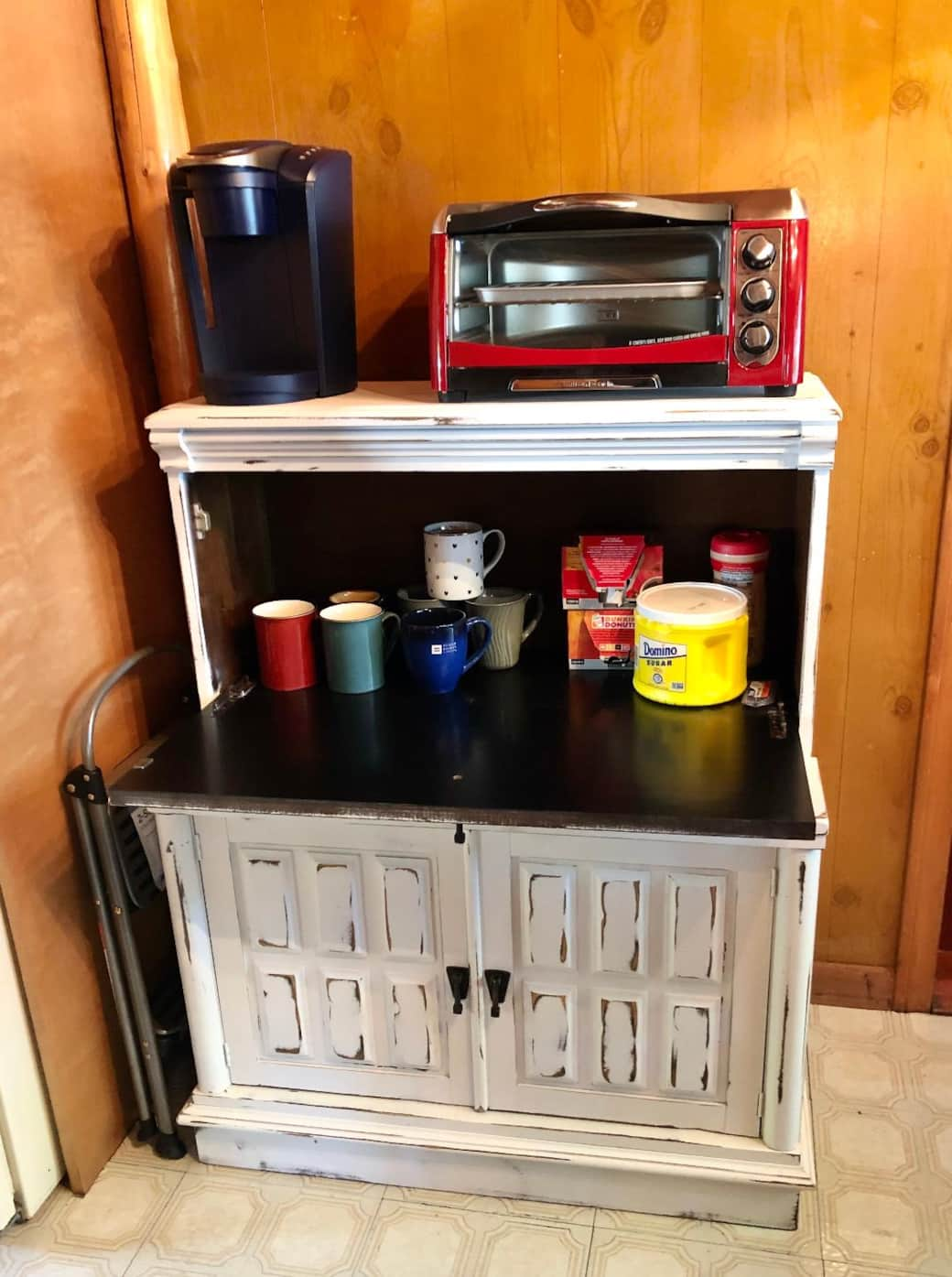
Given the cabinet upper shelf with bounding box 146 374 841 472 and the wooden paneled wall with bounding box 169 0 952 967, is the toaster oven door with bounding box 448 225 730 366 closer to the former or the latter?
the cabinet upper shelf with bounding box 146 374 841 472

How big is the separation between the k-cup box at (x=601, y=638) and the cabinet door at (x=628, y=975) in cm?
38

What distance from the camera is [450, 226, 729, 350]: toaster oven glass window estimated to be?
1375 mm

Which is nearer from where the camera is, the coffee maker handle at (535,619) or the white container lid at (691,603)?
the white container lid at (691,603)

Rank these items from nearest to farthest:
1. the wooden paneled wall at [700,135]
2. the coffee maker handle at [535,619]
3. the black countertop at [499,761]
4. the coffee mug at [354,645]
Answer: the black countertop at [499,761] < the wooden paneled wall at [700,135] < the coffee mug at [354,645] < the coffee maker handle at [535,619]

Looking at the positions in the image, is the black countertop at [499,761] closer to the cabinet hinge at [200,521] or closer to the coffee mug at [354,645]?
the coffee mug at [354,645]

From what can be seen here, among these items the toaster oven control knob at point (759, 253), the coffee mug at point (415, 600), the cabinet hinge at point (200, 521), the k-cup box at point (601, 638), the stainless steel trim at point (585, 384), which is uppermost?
the toaster oven control knob at point (759, 253)

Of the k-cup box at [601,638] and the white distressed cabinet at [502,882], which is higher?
the k-cup box at [601,638]

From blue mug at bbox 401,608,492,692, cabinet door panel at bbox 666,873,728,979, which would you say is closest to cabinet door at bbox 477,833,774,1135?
cabinet door panel at bbox 666,873,728,979

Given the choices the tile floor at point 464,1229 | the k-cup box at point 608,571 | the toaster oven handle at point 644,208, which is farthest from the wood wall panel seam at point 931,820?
the toaster oven handle at point 644,208

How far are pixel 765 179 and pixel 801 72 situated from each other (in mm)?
144

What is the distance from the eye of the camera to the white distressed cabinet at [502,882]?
1.35 metres

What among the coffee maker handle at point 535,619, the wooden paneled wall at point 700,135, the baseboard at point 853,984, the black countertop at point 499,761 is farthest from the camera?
the baseboard at point 853,984

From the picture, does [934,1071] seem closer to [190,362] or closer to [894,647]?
[894,647]

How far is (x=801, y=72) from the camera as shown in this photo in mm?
1501
